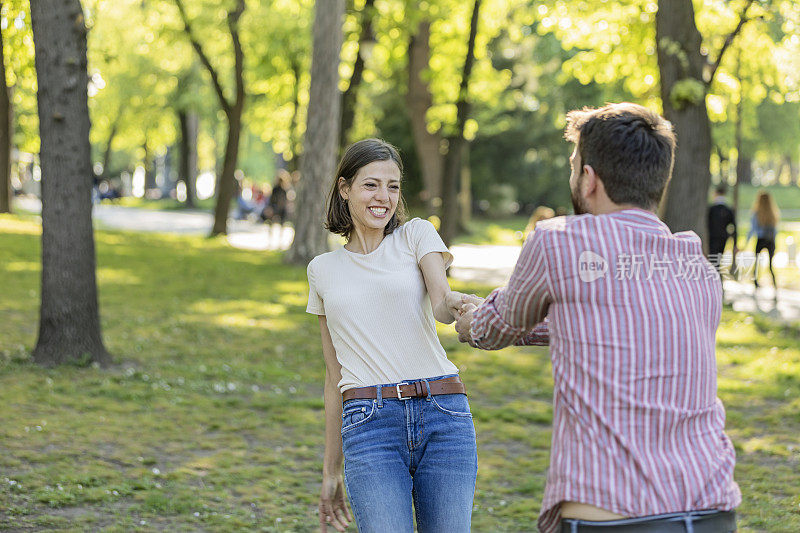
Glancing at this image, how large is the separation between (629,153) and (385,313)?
4.17 ft

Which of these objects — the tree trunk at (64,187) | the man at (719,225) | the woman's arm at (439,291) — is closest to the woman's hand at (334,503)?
the woman's arm at (439,291)

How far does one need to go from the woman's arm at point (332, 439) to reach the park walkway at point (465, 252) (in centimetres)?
758

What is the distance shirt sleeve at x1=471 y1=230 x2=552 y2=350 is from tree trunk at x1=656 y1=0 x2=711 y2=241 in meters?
11.1

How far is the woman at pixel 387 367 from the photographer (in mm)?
3432

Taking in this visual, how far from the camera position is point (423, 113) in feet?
92.9

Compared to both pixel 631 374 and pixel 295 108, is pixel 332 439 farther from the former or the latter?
pixel 295 108

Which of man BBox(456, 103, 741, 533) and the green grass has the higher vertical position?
man BBox(456, 103, 741, 533)

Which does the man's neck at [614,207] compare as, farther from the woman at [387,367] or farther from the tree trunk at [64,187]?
the tree trunk at [64,187]

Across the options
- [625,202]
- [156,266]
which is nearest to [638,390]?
[625,202]

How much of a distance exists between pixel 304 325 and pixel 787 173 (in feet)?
299

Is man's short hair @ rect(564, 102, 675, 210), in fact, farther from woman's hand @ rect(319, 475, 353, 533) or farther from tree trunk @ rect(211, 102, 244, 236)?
tree trunk @ rect(211, 102, 244, 236)

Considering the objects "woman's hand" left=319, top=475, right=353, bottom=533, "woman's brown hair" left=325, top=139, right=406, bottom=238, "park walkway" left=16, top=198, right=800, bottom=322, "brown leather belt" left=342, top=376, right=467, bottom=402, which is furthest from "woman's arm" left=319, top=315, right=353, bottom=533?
"park walkway" left=16, top=198, right=800, bottom=322

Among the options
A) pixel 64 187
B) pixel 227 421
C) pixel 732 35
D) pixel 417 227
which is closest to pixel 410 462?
pixel 417 227

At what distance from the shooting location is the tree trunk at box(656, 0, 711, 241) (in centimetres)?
1334
